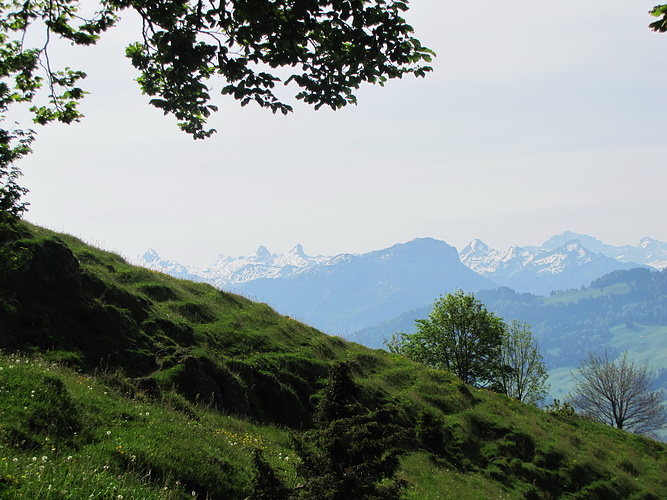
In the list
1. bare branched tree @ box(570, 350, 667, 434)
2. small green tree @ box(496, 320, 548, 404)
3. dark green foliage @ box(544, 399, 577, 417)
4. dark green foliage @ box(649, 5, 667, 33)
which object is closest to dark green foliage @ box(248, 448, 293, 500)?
dark green foliage @ box(649, 5, 667, 33)

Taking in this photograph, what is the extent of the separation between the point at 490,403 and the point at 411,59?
29.7 metres

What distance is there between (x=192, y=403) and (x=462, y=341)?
153 ft

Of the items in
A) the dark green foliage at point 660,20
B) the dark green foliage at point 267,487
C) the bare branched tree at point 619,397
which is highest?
the dark green foliage at point 660,20

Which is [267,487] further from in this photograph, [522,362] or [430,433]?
[522,362]

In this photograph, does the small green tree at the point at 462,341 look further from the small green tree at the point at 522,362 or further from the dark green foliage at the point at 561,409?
the small green tree at the point at 522,362

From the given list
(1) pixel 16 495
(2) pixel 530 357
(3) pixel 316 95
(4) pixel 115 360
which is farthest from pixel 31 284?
(2) pixel 530 357

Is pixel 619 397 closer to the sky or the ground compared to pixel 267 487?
closer to the ground

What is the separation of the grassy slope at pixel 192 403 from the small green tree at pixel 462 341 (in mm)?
18467

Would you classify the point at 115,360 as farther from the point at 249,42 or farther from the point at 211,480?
the point at 249,42

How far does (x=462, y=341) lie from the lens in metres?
56.9

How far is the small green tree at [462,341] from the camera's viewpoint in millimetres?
55125

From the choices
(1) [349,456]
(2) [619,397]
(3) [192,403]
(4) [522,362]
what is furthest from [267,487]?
(2) [619,397]

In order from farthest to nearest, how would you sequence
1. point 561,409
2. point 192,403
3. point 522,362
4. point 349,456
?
point 522,362 < point 561,409 < point 192,403 < point 349,456

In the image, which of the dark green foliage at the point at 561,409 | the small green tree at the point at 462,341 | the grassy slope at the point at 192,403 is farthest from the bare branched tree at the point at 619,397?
the grassy slope at the point at 192,403
